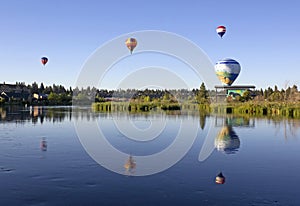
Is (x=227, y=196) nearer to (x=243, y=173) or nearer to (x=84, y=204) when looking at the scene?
(x=243, y=173)

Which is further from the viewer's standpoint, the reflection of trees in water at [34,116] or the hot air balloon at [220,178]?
the reflection of trees in water at [34,116]

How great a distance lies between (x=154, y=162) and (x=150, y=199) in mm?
5949

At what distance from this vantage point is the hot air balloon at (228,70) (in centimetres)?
8950

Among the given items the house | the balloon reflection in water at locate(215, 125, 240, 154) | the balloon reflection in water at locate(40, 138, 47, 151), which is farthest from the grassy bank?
the house

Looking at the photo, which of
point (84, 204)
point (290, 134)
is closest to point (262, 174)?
point (84, 204)

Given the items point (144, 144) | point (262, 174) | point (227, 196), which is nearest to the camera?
point (227, 196)

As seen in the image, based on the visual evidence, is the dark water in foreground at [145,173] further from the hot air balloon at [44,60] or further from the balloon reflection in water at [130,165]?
the hot air balloon at [44,60]

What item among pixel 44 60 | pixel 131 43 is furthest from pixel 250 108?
pixel 44 60

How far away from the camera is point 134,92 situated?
527ft

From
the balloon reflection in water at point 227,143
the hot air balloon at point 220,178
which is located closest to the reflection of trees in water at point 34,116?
the balloon reflection in water at point 227,143

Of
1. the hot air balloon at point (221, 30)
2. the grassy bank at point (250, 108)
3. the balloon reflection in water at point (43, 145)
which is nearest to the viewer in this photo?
the balloon reflection in water at point (43, 145)

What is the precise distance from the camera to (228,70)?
294ft

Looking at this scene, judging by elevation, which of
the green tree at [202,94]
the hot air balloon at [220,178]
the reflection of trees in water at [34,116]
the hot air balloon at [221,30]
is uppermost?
the hot air balloon at [221,30]

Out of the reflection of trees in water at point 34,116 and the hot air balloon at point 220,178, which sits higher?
the reflection of trees in water at point 34,116
